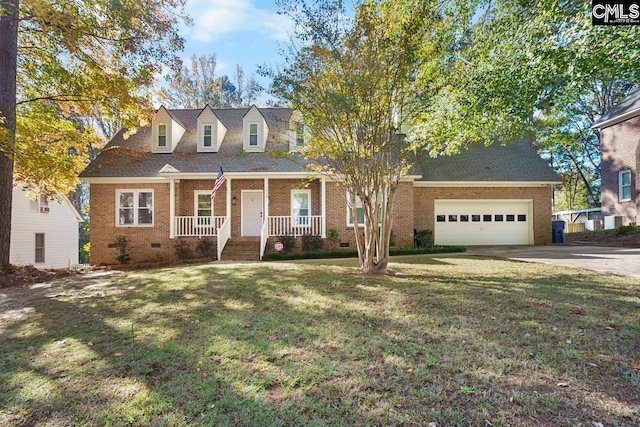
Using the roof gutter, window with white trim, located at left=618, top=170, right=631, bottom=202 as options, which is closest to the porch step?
window with white trim, located at left=618, top=170, right=631, bottom=202

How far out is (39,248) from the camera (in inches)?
708

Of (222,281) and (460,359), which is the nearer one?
(460,359)

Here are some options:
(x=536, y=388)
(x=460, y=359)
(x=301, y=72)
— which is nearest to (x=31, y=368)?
(x=460, y=359)

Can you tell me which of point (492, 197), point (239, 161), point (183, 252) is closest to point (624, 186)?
point (492, 197)

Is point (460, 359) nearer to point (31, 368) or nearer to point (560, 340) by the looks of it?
point (560, 340)

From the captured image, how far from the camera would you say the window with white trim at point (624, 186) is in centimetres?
1647

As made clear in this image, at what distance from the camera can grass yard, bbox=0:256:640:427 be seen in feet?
8.45

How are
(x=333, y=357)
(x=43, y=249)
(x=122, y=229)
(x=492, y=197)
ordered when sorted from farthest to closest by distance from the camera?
1. (x=43, y=249)
2. (x=492, y=197)
3. (x=122, y=229)
4. (x=333, y=357)

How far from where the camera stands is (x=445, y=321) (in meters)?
4.08

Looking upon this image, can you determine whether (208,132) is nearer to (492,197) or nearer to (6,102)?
(6,102)

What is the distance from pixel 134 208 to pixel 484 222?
50.9 ft

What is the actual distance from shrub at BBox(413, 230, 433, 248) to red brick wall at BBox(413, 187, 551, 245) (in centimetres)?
118

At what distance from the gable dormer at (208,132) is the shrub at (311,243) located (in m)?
6.03

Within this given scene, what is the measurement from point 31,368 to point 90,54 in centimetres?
1038
